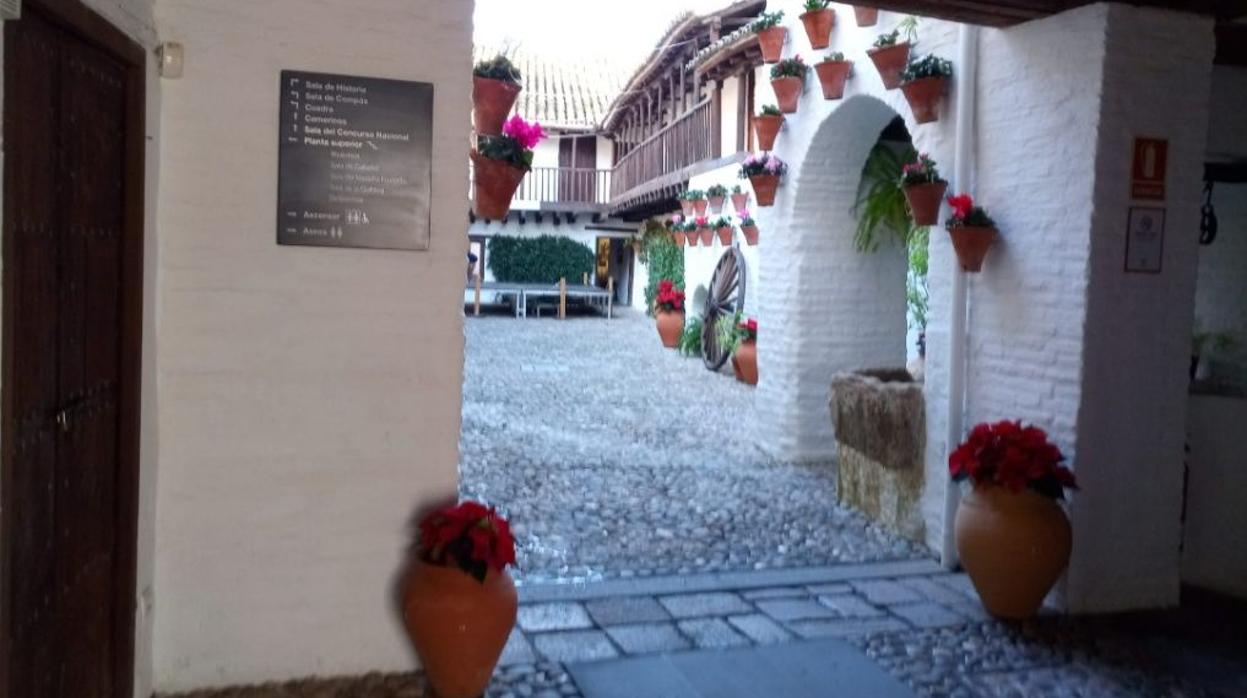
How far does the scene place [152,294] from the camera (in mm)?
3227

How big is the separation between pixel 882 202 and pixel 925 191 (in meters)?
1.79

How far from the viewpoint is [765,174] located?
7516mm

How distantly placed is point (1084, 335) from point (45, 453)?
3913mm

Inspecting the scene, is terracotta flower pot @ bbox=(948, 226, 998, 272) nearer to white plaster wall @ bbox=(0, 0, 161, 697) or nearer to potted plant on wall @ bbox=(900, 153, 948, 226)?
potted plant on wall @ bbox=(900, 153, 948, 226)

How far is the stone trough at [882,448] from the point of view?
18.4 ft

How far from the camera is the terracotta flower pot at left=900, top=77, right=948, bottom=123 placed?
206 inches

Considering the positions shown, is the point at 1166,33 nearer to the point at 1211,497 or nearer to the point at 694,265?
the point at 1211,497

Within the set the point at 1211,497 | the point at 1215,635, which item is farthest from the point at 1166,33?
the point at 1215,635

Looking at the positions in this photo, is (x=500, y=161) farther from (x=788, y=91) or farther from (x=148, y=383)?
(x=788, y=91)

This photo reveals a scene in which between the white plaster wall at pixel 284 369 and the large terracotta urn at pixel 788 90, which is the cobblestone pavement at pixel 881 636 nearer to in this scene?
the white plaster wall at pixel 284 369

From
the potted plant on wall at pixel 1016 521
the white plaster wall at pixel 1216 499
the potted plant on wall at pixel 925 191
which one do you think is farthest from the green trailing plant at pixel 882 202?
the potted plant on wall at pixel 1016 521

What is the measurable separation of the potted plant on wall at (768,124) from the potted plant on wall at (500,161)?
3.89m

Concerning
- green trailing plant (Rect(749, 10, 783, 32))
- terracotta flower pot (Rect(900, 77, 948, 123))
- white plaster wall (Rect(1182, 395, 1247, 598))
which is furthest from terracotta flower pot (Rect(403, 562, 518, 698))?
green trailing plant (Rect(749, 10, 783, 32))

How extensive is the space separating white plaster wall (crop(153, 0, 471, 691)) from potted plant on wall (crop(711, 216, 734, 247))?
1009 cm
